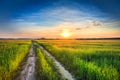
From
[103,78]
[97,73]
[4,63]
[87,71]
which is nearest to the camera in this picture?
[103,78]

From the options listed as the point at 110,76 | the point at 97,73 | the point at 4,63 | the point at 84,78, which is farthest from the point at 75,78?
the point at 4,63

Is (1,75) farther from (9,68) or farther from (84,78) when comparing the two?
(84,78)

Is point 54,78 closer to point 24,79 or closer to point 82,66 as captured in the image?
point 24,79

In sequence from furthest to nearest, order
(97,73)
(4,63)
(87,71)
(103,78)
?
(4,63) → (87,71) → (97,73) → (103,78)

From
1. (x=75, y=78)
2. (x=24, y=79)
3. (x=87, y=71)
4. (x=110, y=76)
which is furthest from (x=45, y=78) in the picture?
(x=110, y=76)

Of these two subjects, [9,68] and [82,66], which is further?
[82,66]

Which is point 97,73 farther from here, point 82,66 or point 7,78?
point 7,78

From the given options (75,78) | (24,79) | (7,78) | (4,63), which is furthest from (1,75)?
(75,78)

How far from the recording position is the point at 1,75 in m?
10.2

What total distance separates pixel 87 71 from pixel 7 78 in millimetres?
4880

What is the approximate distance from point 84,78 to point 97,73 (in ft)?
2.82

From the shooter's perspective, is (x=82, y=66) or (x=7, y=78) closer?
(x=7, y=78)

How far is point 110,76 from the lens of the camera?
9.88 metres

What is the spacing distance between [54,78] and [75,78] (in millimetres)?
1559
